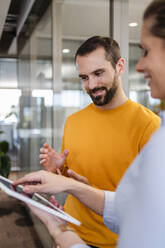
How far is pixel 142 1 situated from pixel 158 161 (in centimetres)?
134

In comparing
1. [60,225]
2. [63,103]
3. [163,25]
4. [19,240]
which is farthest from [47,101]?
[163,25]

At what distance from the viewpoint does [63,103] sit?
2.75 m

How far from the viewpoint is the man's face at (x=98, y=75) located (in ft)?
4.69

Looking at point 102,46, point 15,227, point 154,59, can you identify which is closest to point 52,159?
point 102,46

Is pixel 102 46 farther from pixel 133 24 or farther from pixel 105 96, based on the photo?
pixel 133 24

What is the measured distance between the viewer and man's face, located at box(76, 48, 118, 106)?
4.69ft

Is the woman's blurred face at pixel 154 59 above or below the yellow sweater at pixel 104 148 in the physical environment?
above

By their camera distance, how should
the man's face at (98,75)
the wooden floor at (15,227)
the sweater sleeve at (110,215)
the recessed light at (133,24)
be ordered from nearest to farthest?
the sweater sleeve at (110,215) < the man's face at (98,75) < the recessed light at (133,24) < the wooden floor at (15,227)

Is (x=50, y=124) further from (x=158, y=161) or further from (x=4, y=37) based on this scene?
(x=4, y=37)

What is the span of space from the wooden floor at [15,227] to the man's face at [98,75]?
2636mm

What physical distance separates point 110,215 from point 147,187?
1.84 ft

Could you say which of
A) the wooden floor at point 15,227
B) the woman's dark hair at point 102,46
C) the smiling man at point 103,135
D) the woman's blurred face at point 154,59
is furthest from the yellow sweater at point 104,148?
the wooden floor at point 15,227

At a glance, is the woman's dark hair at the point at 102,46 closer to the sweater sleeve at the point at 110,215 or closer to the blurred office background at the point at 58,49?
the blurred office background at the point at 58,49

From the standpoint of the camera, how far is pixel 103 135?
1.49m
